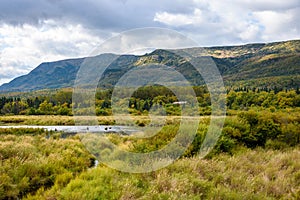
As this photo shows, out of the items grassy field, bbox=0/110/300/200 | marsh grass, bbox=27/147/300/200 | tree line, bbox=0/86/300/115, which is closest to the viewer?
marsh grass, bbox=27/147/300/200

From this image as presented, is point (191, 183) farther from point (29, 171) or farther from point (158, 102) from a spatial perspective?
point (158, 102)

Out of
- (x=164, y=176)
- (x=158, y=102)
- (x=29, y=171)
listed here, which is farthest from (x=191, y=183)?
(x=158, y=102)

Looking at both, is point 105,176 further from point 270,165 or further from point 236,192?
point 270,165

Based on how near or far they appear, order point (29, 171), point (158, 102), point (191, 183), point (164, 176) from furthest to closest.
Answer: point (158, 102), point (29, 171), point (164, 176), point (191, 183)

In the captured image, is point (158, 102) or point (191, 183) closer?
point (191, 183)

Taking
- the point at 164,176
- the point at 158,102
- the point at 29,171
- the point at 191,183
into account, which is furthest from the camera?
the point at 158,102

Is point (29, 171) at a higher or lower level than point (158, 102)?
lower

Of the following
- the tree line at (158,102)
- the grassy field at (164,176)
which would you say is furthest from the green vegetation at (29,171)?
the tree line at (158,102)

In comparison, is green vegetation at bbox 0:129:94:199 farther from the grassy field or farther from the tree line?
the tree line

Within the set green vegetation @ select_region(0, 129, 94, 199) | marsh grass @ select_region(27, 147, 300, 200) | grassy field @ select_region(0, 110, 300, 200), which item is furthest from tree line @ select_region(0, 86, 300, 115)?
green vegetation @ select_region(0, 129, 94, 199)

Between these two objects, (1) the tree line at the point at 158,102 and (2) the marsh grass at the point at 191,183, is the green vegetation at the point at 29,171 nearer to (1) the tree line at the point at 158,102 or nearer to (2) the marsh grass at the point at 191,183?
(2) the marsh grass at the point at 191,183

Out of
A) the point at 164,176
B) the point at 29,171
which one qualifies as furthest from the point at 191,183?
the point at 29,171

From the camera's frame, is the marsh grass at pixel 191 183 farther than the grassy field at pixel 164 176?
No

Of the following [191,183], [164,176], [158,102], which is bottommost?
[191,183]
